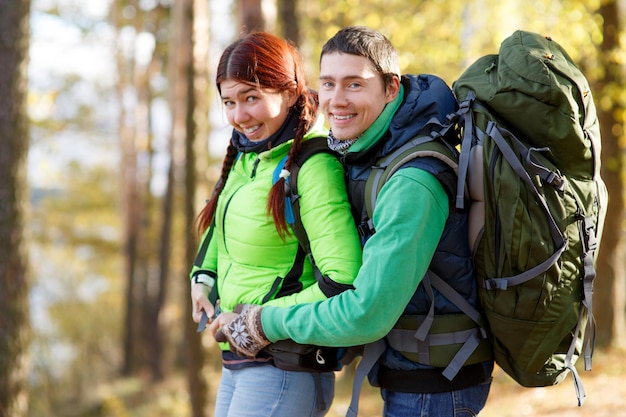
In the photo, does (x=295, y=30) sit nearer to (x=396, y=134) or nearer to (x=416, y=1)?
(x=416, y=1)

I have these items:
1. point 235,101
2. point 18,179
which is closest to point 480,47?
point 18,179

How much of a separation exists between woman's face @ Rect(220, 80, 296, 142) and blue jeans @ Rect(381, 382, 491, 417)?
1.13 m

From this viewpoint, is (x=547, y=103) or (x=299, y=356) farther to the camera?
(x=299, y=356)

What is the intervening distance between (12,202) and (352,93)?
432cm

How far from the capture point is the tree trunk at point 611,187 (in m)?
8.20

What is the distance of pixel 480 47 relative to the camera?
9414mm

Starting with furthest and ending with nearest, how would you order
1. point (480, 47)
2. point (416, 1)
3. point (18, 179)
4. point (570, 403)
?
point (416, 1) → point (480, 47) → point (570, 403) → point (18, 179)

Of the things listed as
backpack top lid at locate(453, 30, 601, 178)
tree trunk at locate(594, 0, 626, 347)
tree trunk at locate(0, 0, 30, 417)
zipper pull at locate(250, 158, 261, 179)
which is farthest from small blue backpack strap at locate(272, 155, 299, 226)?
tree trunk at locate(594, 0, 626, 347)

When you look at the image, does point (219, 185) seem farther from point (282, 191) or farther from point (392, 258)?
point (392, 258)

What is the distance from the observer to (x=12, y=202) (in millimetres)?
5625

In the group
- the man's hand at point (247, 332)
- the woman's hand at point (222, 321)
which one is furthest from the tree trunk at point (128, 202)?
the man's hand at point (247, 332)

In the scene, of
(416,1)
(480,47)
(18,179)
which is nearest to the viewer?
(18,179)

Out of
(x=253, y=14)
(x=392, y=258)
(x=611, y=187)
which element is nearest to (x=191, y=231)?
(x=253, y=14)

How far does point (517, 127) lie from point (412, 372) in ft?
2.96
